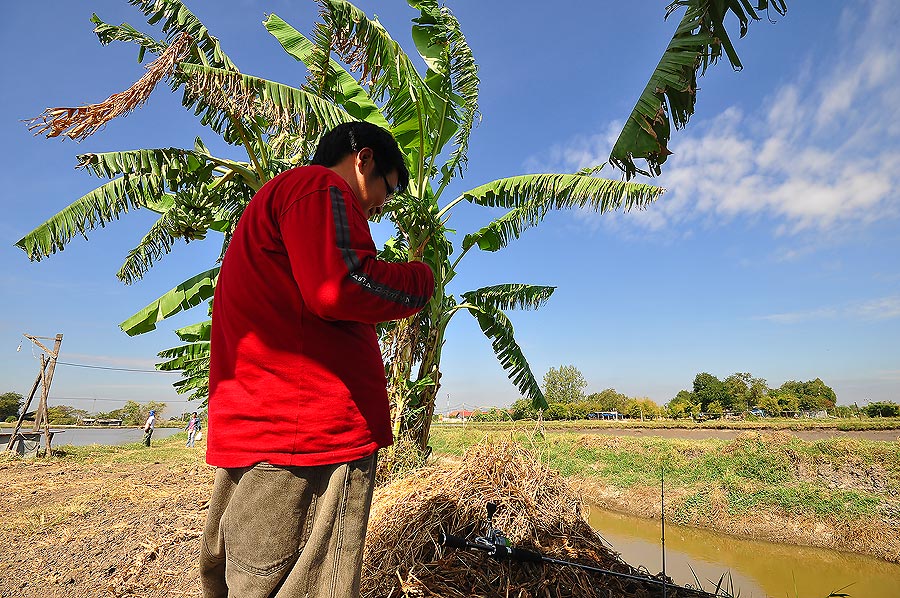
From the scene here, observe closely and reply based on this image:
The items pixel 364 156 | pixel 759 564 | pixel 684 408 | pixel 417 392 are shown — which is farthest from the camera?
pixel 684 408

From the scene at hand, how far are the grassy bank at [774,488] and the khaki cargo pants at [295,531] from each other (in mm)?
4787

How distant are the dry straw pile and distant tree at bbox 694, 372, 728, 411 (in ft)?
168

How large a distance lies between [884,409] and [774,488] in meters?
34.3

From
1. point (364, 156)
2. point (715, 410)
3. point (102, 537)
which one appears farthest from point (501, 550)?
point (715, 410)

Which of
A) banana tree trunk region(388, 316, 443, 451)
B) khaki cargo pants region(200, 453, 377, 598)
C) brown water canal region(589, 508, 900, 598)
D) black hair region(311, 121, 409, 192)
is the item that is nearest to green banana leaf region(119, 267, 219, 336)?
banana tree trunk region(388, 316, 443, 451)

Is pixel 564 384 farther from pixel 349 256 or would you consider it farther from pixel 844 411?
pixel 349 256

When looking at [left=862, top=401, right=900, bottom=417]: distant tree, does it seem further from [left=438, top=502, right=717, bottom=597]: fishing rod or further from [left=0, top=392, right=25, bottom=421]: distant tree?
[left=0, top=392, right=25, bottom=421]: distant tree

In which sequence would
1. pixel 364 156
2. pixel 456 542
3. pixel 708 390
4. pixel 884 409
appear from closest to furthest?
pixel 364 156
pixel 456 542
pixel 884 409
pixel 708 390

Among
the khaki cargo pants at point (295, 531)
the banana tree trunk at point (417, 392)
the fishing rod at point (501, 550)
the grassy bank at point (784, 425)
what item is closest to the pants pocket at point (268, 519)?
the khaki cargo pants at point (295, 531)

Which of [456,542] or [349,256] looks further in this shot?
[456,542]

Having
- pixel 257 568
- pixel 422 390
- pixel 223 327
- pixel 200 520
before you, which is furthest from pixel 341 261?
pixel 200 520

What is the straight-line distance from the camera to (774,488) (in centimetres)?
888

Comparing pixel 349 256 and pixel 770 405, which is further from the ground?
pixel 349 256

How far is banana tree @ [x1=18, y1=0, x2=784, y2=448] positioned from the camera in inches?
171
